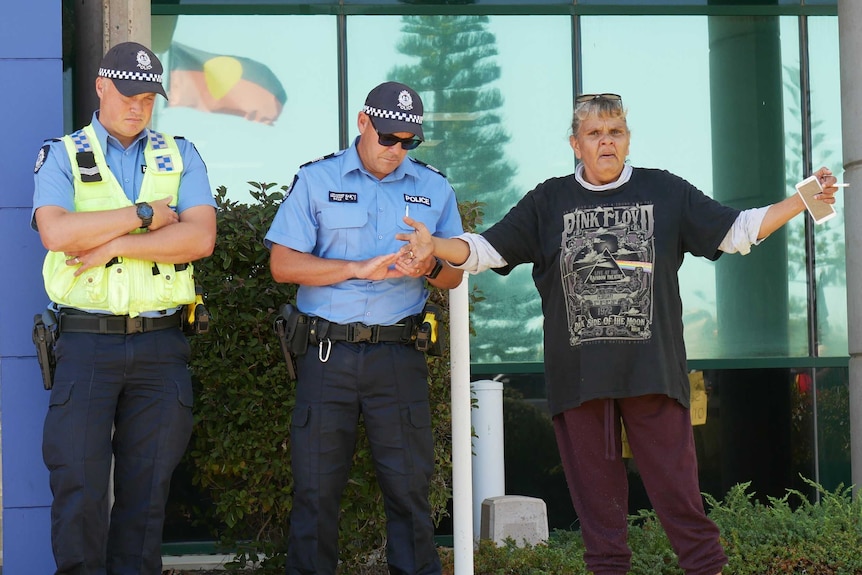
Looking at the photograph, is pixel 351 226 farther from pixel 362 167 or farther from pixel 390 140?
pixel 390 140

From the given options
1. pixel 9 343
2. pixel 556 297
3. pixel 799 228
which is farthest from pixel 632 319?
pixel 799 228

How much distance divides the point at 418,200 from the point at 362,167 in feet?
0.89

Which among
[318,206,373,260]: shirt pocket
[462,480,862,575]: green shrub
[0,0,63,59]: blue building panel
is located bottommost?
[462,480,862,575]: green shrub

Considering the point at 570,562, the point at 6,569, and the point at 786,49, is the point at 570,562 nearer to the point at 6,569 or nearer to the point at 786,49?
the point at 6,569

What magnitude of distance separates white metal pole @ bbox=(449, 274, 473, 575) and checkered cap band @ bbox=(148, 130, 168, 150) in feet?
4.24

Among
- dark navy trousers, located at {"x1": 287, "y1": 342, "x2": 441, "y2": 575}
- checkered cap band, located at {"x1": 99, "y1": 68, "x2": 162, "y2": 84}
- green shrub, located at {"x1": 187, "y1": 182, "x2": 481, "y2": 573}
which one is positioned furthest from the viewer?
green shrub, located at {"x1": 187, "y1": 182, "x2": 481, "y2": 573}

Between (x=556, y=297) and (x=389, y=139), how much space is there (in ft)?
3.02

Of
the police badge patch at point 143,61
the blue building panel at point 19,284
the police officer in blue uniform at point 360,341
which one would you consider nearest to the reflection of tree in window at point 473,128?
the police officer in blue uniform at point 360,341

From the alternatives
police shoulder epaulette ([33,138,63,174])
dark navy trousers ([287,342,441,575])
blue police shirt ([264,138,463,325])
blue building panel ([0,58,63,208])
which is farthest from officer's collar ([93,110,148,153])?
dark navy trousers ([287,342,441,575])

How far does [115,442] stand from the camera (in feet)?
14.3

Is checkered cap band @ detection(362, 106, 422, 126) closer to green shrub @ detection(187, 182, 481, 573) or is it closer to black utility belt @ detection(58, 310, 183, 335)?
green shrub @ detection(187, 182, 481, 573)

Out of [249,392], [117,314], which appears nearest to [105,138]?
[117,314]

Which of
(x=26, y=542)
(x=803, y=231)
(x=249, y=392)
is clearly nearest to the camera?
(x=26, y=542)

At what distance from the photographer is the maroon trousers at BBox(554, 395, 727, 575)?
4.36 meters
